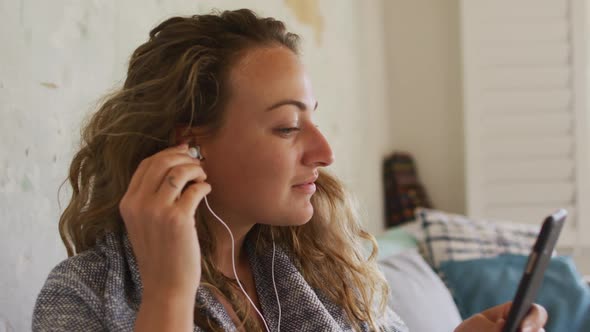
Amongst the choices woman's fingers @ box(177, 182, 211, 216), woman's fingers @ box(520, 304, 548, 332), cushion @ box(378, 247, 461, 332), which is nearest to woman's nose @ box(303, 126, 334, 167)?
woman's fingers @ box(177, 182, 211, 216)

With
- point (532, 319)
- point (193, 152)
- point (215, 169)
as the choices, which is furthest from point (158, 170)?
point (532, 319)

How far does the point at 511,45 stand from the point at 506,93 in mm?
209

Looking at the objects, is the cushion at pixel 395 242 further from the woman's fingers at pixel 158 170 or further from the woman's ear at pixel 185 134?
the woman's fingers at pixel 158 170

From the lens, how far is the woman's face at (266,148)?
1.17 metres

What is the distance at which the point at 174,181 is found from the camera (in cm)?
93

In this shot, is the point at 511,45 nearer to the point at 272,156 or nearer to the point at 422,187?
A: the point at 422,187

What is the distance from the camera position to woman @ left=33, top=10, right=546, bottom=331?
1.06 m

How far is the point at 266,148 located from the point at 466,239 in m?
1.41

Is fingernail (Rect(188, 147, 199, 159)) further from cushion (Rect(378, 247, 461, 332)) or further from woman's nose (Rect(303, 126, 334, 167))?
cushion (Rect(378, 247, 461, 332))

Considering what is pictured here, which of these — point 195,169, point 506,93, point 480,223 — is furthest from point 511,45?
point 195,169

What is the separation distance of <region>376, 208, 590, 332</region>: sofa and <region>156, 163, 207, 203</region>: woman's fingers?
1.05 meters

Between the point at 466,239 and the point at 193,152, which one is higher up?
the point at 193,152

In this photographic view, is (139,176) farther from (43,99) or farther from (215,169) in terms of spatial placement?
(43,99)

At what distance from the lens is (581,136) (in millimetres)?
3148
